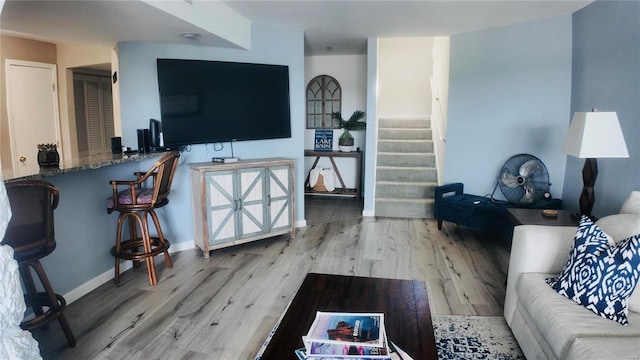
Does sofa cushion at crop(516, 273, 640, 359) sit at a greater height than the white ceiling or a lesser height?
lesser

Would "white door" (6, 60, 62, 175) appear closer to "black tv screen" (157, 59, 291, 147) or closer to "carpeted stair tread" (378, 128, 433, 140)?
"black tv screen" (157, 59, 291, 147)

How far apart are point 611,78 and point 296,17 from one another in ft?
8.96

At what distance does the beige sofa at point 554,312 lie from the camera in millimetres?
1516

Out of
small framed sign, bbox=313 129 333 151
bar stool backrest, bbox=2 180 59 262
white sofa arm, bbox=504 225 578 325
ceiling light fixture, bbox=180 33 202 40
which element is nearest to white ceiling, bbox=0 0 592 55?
ceiling light fixture, bbox=180 33 202 40

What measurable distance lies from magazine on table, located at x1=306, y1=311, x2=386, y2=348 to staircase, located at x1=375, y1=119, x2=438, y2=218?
3.42 meters

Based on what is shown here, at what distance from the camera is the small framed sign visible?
238 inches

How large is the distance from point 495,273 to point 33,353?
3064 mm

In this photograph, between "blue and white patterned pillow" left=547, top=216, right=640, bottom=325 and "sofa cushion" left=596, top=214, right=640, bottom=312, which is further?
"sofa cushion" left=596, top=214, right=640, bottom=312

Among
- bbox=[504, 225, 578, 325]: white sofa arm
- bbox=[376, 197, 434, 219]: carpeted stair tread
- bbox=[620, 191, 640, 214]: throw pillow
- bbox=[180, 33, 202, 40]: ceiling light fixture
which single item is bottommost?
bbox=[376, 197, 434, 219]: carpeted stair tread

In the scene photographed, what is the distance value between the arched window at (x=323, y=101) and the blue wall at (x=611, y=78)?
10.7 ft

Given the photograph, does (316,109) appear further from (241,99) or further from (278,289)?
(278,289)

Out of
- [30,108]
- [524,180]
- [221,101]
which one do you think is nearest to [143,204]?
[221,101]

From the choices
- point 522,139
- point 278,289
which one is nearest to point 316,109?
point 522,139

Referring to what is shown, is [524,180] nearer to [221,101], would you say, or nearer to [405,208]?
[405,208]
